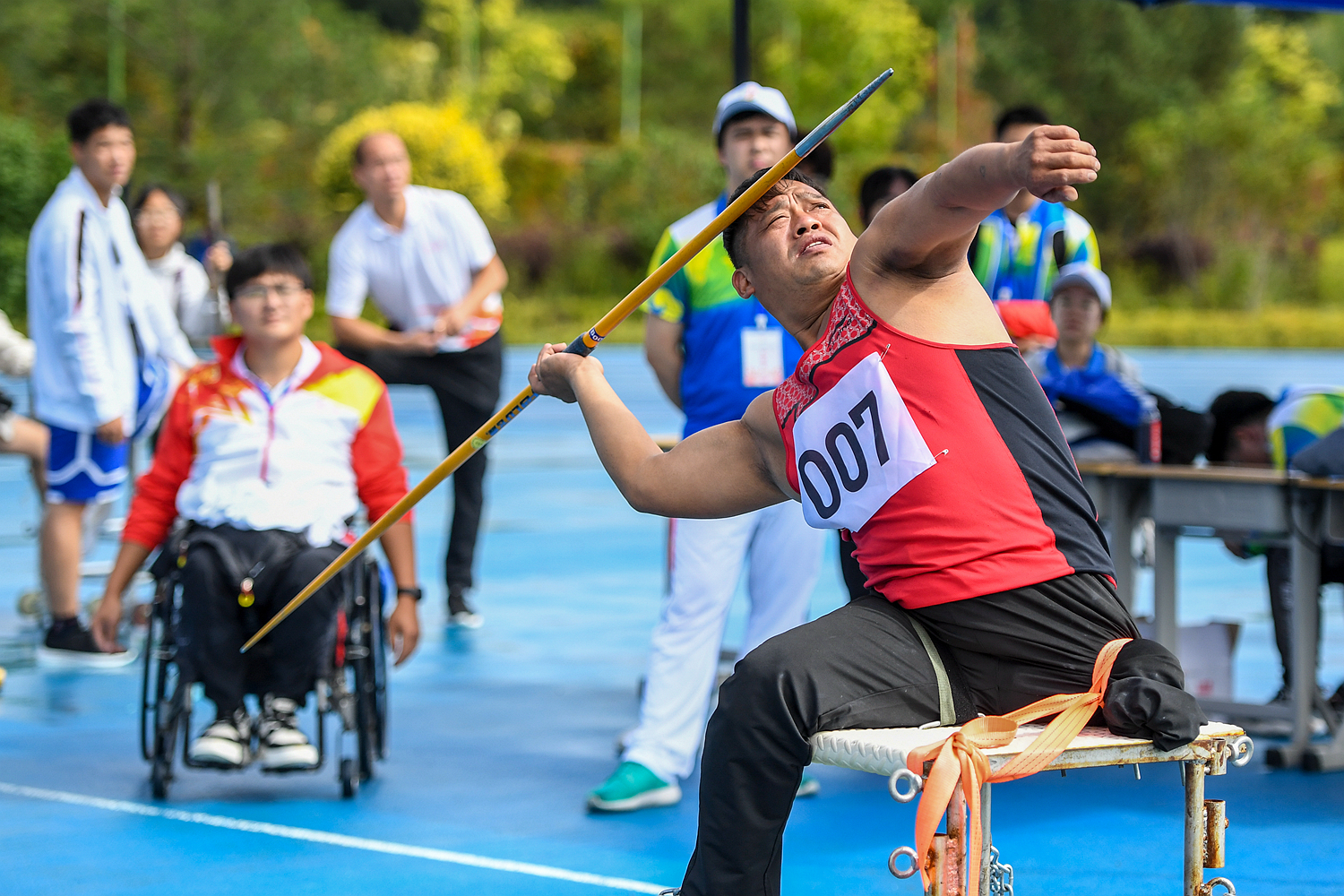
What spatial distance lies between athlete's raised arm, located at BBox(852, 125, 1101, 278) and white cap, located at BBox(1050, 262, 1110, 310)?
300 cm

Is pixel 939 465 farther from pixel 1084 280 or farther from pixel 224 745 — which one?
pixel 1084 280

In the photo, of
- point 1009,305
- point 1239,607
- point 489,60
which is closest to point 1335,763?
point 1009,305

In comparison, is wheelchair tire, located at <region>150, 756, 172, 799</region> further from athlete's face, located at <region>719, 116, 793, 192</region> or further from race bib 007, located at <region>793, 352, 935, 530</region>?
race bib 007, located at <region>793, 352, 935, 530</region>

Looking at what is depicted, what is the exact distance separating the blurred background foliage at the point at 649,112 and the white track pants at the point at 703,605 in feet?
63.1

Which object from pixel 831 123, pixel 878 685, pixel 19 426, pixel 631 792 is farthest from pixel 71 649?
pixel 831 123

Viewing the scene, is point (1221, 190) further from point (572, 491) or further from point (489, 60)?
point (572, 491)

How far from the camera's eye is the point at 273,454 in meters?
4.45

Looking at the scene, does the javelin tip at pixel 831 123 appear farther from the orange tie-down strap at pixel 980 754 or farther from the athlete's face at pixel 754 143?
the athlete's face at pixel 754 143

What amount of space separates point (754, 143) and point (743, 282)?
1.79 m

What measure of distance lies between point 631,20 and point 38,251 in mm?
46834

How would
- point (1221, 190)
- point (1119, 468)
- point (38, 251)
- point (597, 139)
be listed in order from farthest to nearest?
point (597, 139) < point (1221, 190) < point (38, 251) < point (1119, 468)

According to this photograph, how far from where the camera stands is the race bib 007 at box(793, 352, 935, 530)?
2494 millimetres

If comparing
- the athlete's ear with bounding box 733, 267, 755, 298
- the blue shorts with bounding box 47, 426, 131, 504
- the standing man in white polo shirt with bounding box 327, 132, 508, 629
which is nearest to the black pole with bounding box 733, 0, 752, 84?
the standing man in white polo shirt with bounding box 327, 132, 508, 629

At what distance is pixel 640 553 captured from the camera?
888cm
